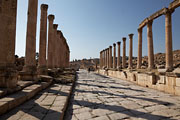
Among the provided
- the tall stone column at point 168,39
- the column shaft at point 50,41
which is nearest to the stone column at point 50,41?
the column shaft at point 50,41

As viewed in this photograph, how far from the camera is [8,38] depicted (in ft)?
17.2

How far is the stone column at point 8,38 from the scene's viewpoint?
16.2ft

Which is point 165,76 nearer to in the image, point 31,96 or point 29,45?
point 31,96

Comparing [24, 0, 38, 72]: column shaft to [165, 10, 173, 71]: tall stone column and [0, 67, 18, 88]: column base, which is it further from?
[165, 10, 173, 71]: tall stone column

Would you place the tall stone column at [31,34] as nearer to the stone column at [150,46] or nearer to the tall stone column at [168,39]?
the tall stone column at [168,39]

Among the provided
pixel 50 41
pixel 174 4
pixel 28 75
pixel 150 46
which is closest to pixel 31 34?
pixel 28 75

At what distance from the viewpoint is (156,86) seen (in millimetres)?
9016

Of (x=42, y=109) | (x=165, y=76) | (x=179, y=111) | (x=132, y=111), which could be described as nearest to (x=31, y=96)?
(x=42, y=109)

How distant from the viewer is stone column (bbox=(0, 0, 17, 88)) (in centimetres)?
493

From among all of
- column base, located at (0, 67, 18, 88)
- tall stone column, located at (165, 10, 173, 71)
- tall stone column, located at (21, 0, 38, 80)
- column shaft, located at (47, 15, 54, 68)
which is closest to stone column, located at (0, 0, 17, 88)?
column base, located at (0, 67, 18, 88)

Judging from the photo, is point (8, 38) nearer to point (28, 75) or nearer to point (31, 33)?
point (28, 75)

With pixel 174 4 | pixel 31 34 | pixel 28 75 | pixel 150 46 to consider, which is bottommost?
pixel 28 75

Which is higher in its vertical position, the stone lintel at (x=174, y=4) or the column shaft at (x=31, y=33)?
the stone lintel at (x=174, y=4)

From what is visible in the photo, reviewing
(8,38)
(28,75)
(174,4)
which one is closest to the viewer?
(8,38)
